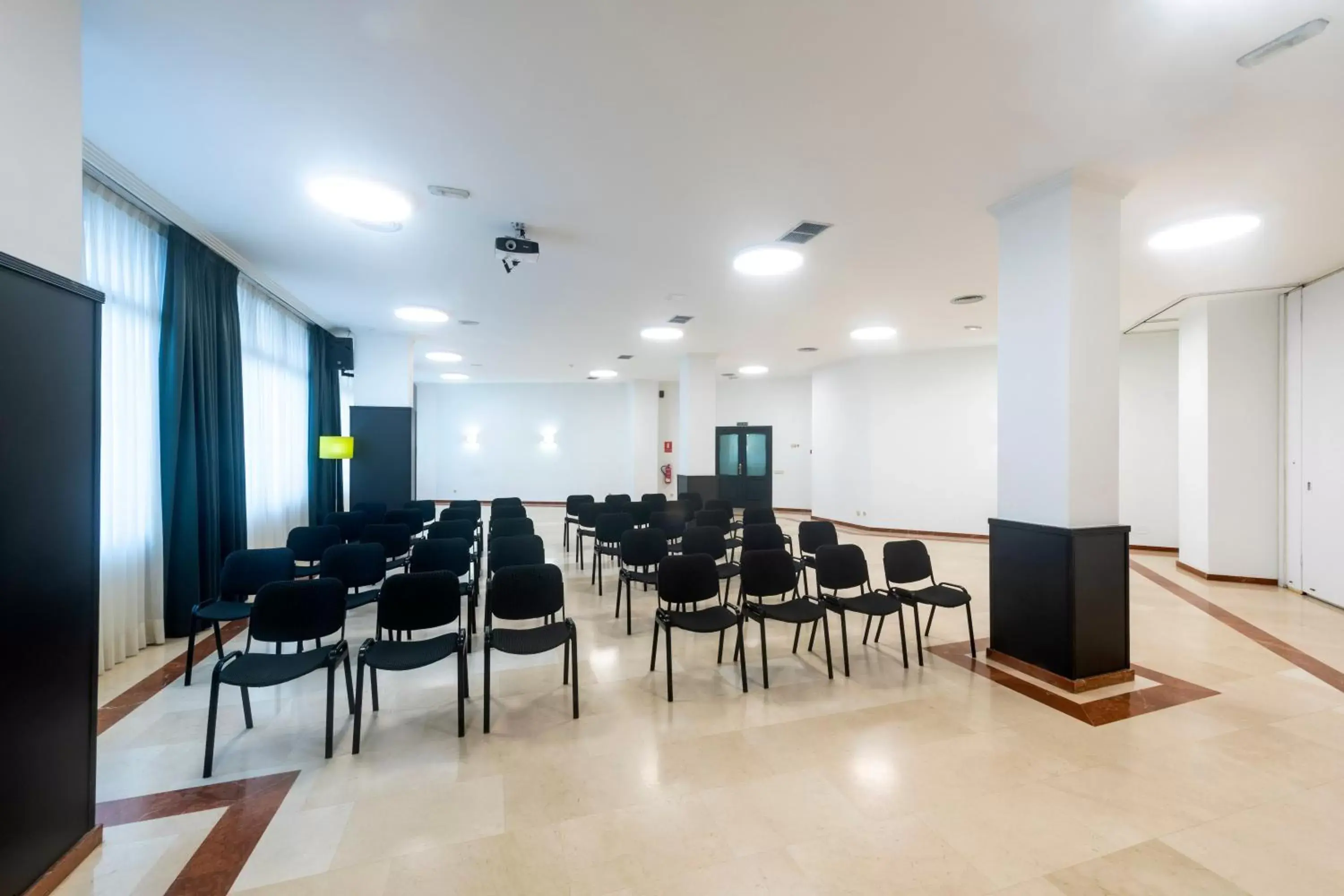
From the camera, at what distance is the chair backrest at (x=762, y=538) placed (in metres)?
5.90

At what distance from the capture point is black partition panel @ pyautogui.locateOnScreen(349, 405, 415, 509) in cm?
826

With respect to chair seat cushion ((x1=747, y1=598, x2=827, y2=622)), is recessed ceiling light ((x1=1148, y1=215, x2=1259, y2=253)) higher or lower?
higher

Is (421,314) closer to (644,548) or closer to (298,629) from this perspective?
(644,548)

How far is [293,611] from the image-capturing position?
3.08 metres

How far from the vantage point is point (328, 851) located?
7.26 feet

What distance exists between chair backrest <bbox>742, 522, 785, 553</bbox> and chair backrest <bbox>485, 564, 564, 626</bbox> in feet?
8.79

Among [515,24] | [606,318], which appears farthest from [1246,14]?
[606,318]

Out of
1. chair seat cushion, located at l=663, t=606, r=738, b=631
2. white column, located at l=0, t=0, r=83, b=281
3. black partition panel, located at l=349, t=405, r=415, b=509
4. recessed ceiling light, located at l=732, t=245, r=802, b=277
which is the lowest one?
chair seat cushion, located at l=663, t=606, r=738, b=631

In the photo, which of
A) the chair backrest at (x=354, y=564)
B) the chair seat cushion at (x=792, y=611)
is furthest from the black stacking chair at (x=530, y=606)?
the chair backrest at (x=354, y=564)

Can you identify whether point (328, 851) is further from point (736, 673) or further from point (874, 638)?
point (874, 638)

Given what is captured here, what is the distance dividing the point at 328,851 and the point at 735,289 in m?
5.63

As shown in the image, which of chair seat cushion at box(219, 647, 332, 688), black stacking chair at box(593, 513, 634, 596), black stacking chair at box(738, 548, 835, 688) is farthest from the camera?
black stacking chair at box(593, 513, 634, 596)

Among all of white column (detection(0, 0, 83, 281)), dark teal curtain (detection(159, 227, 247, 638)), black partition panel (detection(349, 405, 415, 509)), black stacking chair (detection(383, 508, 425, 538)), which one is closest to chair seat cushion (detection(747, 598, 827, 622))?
white column (detection(0, 0, 83, 281))

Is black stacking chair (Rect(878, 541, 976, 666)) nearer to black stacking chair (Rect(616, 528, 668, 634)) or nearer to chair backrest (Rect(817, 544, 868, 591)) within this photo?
chair backrest (Rect(817, 544, 868, 591))
